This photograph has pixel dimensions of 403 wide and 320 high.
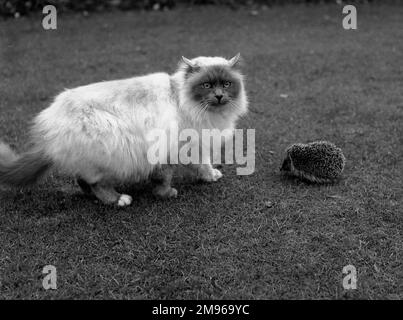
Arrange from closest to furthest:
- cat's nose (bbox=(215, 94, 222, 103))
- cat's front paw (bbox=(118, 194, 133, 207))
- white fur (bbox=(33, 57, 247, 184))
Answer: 1. white fur (bbox=(33, 57, 247, 184))
2. cat's nose (bbox=(215, 94, 222, 103))
3. cat's front paw (bbox=(118, 194, 133, 207))

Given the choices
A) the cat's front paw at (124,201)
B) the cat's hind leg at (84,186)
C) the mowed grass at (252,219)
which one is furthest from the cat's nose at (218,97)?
the cat's hind leg at (84,186)

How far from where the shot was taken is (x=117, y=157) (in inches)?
167

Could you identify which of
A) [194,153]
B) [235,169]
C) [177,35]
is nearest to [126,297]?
[194,153]

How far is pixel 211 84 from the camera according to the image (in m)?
4.53

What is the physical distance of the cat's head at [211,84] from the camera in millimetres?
4492

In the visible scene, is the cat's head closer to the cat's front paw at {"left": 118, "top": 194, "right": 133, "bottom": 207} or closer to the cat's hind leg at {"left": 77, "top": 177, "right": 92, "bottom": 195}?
the cat's front paw at {"left": 118, "top": 194, "right": 133, "bottom": 207}

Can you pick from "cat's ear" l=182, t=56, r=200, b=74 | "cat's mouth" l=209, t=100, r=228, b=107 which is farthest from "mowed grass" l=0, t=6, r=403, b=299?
"cat's ear" l=182, t=56, r=200, b=74

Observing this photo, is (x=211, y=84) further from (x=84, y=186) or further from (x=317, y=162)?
(x=84, y=186)

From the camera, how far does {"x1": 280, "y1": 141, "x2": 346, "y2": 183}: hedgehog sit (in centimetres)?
475

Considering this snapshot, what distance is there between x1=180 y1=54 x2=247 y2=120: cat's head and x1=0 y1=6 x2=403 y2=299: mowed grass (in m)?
0.97

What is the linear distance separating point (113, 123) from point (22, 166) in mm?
1014

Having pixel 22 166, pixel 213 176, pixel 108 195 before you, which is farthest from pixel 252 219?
pixel 22 166

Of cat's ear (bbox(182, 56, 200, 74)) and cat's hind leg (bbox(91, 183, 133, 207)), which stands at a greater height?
cat's ear (bbox(182, 56, 200, 74))

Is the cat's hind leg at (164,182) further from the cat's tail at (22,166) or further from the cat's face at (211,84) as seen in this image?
the cat's tail at (22,166)
